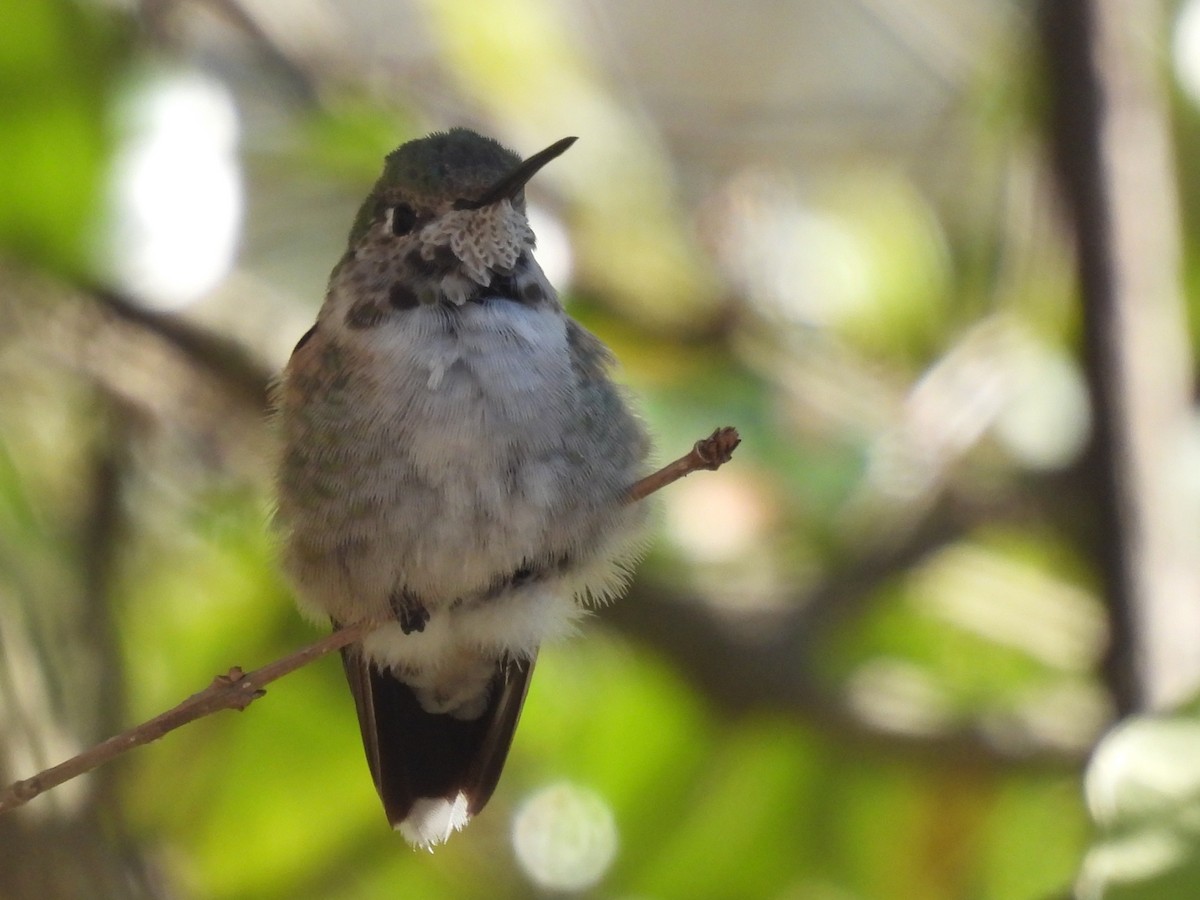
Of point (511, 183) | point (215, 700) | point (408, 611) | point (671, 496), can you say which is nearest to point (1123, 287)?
point (671, 496)

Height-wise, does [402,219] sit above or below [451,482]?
above

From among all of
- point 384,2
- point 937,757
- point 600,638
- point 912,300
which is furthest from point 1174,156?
point 384,2

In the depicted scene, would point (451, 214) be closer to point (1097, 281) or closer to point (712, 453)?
point (712, 453)

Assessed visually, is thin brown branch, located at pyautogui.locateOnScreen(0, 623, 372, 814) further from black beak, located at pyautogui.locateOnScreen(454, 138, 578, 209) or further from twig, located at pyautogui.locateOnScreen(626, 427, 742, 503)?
black beak, located at pyautogui.locateOnScreen(454, 138, 578, 209)

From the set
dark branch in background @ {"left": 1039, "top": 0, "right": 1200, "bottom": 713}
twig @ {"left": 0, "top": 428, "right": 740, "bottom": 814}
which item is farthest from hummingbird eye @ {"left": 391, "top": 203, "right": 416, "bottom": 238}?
dark branch in background @ {"left": 1039, "top": 0, "right": 1200, "bottom": 713}

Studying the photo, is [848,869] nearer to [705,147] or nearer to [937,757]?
[937,757]

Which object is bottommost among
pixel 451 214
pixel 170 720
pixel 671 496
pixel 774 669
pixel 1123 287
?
pixel 170 720

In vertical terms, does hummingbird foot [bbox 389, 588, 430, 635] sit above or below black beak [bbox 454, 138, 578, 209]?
below
